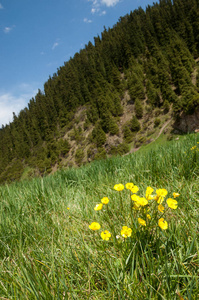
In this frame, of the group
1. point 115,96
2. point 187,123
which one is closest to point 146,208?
point 187,123

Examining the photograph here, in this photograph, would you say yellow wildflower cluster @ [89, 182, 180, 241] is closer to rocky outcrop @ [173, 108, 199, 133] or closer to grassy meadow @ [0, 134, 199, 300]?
grassy meadow @ [0, 134, 199, 300]

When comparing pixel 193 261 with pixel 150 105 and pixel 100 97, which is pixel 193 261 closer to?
pixel 150 105

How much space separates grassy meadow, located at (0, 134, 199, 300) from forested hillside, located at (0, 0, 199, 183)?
4156cm

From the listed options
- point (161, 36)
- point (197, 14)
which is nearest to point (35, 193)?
point (197, 14)

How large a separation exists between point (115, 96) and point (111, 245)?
228 feet

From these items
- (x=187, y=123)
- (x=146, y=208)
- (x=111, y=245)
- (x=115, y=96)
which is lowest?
(x=187, y=123)

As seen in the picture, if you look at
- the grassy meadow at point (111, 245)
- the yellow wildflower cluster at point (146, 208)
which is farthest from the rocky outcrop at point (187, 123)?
the yellow wildflower cluster at point (146, 208)

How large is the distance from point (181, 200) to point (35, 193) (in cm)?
209

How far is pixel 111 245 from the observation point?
50.4 inches

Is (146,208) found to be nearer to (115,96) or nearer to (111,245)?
(111,245)

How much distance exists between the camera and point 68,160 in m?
68.8

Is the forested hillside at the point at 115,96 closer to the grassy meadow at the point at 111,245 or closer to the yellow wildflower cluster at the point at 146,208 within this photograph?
the grassy meadow at the point at 111,245

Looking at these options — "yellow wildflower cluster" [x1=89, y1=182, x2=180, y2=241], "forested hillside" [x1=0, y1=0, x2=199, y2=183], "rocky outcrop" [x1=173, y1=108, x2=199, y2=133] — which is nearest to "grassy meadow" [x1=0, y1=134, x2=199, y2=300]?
"yellow wildflower cluster" [x1=89, y1=182, x2=180, y2=241]

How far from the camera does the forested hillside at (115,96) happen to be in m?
52.8
